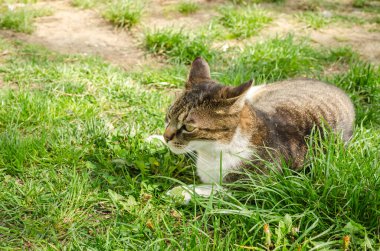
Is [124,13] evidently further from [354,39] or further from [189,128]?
[189,128]

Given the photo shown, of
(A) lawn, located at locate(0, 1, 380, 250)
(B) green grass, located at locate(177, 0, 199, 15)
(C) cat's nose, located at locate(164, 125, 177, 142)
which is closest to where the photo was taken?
(A) lawn, located at locate(0, 1, 380, 250)

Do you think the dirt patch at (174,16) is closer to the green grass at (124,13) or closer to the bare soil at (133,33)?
the bare soil at (133,33)

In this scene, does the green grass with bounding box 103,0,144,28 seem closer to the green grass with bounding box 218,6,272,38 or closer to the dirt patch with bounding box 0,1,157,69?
the dirt patch with bounding box 0,1,157,69

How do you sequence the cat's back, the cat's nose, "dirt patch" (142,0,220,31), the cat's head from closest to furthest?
the cat's head → the cat's nose → the cat's back → "dirt patch" (142,0,220,31)

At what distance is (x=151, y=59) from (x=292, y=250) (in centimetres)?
343

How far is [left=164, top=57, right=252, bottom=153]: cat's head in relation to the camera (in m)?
3.00

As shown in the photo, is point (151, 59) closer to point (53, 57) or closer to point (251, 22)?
point (53, 57)

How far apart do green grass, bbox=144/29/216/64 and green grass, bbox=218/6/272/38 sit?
1.99ft

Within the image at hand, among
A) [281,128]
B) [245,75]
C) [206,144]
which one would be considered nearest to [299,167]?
[281,128]

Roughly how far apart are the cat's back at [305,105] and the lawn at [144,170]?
187mm

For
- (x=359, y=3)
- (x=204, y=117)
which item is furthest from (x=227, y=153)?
(x=359, y=3)

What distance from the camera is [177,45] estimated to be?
5406mm

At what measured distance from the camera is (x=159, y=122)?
412cm

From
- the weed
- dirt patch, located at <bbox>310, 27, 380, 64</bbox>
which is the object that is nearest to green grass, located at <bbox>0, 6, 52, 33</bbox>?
dirt patch, located at <bbox>310, 27, 380, 64</bbox>
